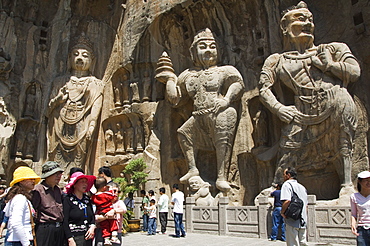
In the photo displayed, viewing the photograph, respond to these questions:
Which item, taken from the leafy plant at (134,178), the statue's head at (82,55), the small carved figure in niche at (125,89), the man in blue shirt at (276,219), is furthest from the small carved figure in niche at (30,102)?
the man in blue shirt at (276,219)

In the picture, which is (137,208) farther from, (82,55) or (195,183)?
(82,55)

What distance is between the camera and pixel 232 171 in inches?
415

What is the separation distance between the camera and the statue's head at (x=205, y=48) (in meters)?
10.7

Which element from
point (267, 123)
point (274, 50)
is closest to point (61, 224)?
point (267, 123)

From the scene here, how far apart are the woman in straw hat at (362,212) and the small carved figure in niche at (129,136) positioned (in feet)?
29.3

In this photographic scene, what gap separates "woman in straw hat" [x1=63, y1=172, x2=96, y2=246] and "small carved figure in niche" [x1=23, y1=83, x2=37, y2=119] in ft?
32.3

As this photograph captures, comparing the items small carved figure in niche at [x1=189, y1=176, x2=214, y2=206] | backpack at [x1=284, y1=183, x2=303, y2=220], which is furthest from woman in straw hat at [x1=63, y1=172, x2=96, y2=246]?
small carved figure in niche at [x1=189, y1=176, x2=214, y2=206]

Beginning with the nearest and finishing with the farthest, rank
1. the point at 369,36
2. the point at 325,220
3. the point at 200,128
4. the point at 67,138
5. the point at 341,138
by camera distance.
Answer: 1. the point at 325,220
2. the point at 341,138
3. the point at 369,36
4. the point at 200,128
5. the point at 67,138

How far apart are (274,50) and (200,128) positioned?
116 inches

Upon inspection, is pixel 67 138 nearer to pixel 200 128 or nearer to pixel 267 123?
pixel 200 128

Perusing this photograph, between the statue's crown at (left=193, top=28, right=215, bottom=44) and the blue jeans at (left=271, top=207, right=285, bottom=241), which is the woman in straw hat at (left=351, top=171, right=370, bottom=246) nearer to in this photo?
the blue jeans at (left=271, top=207, right=285, bottom=241)

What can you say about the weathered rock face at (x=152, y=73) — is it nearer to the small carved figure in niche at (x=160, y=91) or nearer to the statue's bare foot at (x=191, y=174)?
the small carved figure in niche at (x=160, y=91)

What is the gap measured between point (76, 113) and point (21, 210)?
9.47m

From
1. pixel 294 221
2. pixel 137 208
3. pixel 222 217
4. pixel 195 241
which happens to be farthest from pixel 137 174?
pixel 294 221
